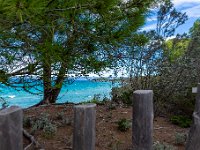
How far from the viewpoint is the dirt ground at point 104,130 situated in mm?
4867

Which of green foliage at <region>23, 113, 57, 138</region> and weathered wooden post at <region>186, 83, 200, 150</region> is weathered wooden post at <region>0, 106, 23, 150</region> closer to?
weathered wooden post at <region>186, 83, 200, 150</region>

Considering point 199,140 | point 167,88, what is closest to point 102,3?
point 199,140

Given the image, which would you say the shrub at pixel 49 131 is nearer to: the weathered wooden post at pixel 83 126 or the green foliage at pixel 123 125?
the green foliage at pixel 123 125

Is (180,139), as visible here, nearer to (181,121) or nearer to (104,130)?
(104,130)

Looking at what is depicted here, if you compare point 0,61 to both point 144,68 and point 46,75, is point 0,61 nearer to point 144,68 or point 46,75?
point 46,75

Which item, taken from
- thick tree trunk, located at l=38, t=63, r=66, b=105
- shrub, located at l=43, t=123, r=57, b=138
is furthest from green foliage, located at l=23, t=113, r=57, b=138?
thick tree trunk, located at l=38, t=63, r=66, b=105

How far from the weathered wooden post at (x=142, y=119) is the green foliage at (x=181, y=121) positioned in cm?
308

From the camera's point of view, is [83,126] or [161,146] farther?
[161,146]

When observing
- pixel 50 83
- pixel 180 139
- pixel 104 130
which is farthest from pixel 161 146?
pixel 50 83

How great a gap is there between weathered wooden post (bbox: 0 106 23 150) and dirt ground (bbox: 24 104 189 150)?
7.94 ft

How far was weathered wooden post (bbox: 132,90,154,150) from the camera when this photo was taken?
9.66ft

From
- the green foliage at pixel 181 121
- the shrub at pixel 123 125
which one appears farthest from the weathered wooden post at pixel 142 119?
the green foliage at pixel 181 121

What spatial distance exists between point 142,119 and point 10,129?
993 mm

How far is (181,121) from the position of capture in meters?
6.09
